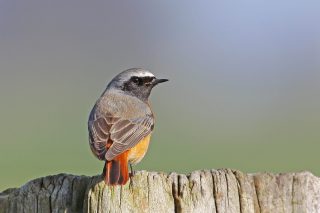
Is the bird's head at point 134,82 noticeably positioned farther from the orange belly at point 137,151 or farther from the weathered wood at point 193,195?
the weathered wood at point 193,195

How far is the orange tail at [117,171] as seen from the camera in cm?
542

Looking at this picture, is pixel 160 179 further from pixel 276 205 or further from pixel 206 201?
pixel 276 205

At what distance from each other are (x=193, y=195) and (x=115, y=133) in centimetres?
241

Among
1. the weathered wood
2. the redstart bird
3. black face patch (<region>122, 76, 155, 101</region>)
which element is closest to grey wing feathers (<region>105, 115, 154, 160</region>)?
the redstart bird

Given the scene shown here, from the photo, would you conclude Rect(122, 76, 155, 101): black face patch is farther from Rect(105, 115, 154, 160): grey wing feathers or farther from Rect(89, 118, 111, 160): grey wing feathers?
Rect(89, 118, 111, 160): grey wing feathers

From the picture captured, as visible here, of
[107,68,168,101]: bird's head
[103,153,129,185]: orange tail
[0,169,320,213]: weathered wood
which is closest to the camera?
[0,169,320,213]: weathered wood

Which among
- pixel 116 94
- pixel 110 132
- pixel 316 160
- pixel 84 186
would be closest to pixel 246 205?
pixel 84 186

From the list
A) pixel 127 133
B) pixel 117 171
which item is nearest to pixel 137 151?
pixel 127 133

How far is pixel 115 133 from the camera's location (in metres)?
7.42

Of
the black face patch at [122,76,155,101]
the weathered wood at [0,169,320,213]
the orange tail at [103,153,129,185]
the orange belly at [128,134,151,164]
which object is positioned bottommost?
the weathered wood at [0,169,320,213]

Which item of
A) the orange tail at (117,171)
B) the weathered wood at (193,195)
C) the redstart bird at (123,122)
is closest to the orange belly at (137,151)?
the redstart bird at (123,122)

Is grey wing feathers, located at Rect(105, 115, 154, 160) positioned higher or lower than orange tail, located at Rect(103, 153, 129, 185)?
higher

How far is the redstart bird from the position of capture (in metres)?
6.91

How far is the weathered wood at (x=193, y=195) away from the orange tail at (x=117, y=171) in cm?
18
